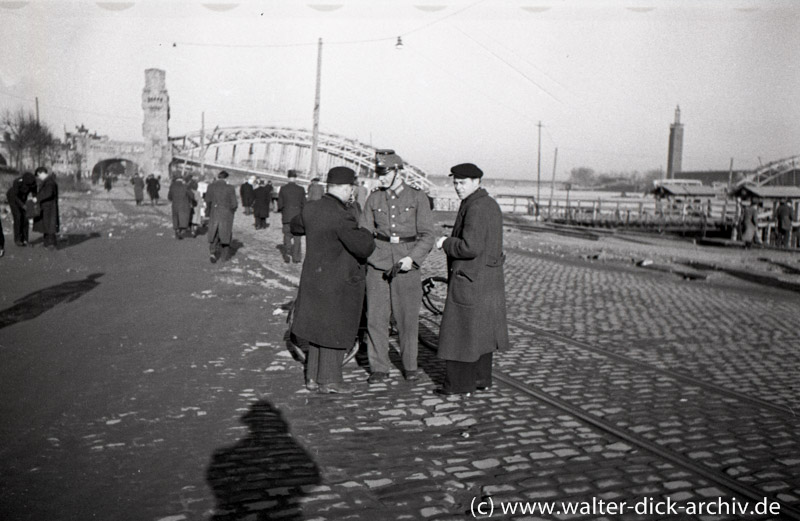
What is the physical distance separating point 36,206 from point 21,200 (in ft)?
2.20

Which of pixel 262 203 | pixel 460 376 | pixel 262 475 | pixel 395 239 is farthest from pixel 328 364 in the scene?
pixel 262 203

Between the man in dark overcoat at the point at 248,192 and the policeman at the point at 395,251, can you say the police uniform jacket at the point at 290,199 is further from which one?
the man in dark overcoat at the point at 248,192

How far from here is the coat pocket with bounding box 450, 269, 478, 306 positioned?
5.25m

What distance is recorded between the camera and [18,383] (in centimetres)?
544

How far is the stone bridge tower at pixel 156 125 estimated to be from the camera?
72.6 metres

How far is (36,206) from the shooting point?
14453 mm

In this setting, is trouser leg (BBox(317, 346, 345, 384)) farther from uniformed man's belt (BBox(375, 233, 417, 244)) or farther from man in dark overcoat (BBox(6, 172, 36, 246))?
man in dark overcoat (BBox(6, 172, 36, 246))

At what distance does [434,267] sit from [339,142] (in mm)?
69661

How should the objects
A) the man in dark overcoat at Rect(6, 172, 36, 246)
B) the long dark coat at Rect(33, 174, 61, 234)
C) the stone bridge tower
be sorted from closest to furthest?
the long dark coat at Rect(33, 174, 61, 234) → the man in dark overcoat at Rect(6, 172, 36, 246) → the stone bridge tower

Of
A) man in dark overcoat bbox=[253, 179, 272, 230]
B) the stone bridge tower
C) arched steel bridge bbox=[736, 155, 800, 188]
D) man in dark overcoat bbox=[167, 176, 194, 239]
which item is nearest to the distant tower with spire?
arched steel bridge bbox=[736, 155, 800, 188]

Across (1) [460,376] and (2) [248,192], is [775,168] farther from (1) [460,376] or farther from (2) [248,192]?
(1) [460,376]

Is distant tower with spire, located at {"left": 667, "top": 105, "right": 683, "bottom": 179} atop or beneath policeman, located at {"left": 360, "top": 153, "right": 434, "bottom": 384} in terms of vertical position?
atop

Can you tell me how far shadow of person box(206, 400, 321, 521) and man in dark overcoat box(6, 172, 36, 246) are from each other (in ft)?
41.5

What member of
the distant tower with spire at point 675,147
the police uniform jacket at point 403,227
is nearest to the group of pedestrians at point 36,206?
the police uniform jacket at point 403,227
